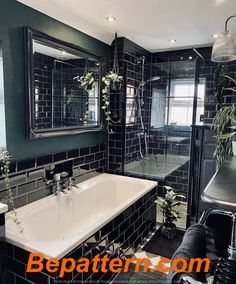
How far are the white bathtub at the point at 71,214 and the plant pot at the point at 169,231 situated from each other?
0.54m

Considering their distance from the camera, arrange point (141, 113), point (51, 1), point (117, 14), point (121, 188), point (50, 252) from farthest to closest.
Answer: point (141, 113) → point (121, 188) → point (117, 14) → point (51, 1) → point (50, 252)

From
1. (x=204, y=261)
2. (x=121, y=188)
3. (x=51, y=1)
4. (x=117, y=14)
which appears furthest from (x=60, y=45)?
(x=204, y=261)

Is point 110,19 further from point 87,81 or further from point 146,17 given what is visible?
point 87,81

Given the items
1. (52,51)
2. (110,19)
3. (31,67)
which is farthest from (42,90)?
(110,19)

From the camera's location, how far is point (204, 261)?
0.76 metres

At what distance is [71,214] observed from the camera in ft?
8.48

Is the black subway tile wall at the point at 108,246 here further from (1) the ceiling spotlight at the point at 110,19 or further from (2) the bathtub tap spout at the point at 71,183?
(1) the ceiling spotlight at the point at 110,19

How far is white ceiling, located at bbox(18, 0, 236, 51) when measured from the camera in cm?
211

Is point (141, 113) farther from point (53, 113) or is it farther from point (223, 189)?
point (223, 189)

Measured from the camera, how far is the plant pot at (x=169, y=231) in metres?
2.85

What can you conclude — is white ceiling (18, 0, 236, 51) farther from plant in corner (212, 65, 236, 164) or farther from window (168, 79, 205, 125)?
window (168, 79, 205, 125)

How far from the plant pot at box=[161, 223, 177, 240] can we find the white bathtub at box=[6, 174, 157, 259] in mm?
538

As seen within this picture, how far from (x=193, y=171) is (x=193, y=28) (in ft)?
5.56

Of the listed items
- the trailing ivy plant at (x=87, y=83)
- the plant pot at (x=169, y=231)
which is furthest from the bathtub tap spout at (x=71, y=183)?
the plant pot at (x=169, y=231)
